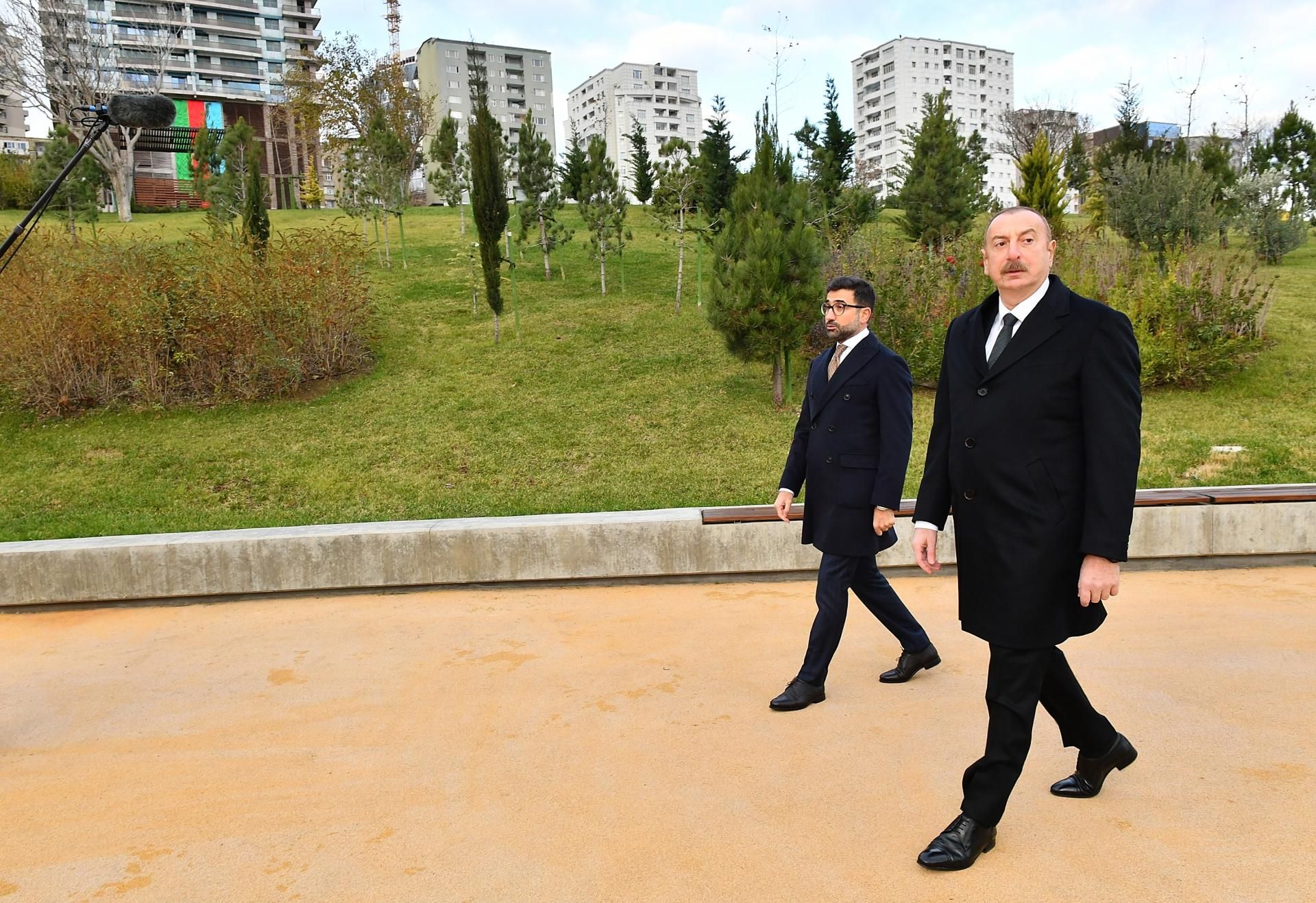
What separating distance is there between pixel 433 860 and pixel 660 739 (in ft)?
3.52

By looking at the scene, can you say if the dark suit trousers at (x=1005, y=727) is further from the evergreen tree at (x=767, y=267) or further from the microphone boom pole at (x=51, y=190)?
the evergreen tree at (x=767, y=267)

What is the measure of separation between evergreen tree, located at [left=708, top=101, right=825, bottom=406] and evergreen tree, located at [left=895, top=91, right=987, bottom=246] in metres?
11.4

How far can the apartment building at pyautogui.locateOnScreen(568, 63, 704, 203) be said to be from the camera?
102 m

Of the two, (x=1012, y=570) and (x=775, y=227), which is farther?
(x=775, y=227)

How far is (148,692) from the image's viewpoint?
4.44m

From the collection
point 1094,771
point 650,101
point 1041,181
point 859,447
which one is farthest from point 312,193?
point 650,101

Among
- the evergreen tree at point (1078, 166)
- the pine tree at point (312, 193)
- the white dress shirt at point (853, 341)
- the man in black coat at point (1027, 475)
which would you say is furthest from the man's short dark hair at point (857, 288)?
the pine tree at point (312, 193)

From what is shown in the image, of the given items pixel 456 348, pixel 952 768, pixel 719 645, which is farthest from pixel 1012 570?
pixel 456 348

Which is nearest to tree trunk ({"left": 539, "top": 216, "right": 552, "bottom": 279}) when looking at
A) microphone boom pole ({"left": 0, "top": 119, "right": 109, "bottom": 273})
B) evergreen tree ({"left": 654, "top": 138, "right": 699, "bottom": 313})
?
evergreen tree ({"left": 654, "top": 138, "right": 699, "bottom": 313})

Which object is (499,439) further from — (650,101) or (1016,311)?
(650,101)

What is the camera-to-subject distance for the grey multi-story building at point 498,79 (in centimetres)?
8794

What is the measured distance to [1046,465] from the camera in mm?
2537

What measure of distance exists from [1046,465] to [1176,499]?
13.1 feet

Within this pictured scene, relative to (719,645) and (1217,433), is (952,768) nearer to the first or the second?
(719,645)
